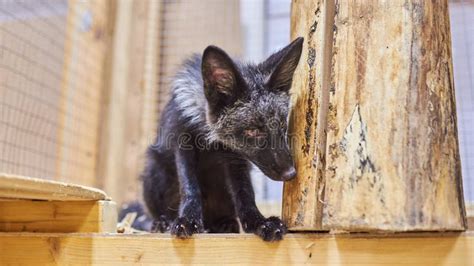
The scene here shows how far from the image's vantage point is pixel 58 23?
3.25 meters

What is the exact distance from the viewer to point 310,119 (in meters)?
1.77

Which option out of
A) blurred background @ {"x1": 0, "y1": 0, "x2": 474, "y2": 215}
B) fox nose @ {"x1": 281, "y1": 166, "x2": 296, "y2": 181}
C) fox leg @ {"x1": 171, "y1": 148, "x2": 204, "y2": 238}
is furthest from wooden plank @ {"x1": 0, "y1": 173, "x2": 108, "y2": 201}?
blurred background @ {"x1": 0, "y1": 0, "x2": 474, "y2": 215}

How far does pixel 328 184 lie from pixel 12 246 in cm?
117

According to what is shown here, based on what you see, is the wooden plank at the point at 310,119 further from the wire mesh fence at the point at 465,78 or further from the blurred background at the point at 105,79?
the wire mesh fence at the point at 465,78

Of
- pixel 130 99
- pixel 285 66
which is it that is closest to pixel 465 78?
pixel 285 66

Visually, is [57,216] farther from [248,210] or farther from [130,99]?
[130,99]

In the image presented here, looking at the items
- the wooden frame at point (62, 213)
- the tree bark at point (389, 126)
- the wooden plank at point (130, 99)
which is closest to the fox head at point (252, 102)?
the tree bark at point (389, 126)

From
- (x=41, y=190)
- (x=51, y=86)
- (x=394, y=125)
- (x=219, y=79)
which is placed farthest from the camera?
(x=51, y=86)

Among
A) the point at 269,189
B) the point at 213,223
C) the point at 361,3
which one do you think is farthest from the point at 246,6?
the point at 361,3

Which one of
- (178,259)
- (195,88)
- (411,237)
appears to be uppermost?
(195,88)

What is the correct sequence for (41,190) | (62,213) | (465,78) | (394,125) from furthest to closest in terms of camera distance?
(465,78) → (62,213) → (41,190) → (394,125)

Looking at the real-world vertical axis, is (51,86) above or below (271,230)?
above

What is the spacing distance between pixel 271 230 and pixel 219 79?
0.66m

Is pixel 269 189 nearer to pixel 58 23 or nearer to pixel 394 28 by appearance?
pixel 58 23
